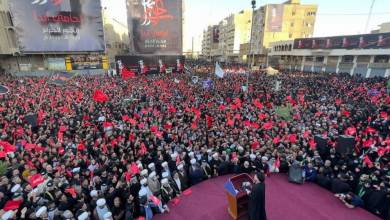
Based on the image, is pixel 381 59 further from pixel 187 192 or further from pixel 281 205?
pixel 187 192

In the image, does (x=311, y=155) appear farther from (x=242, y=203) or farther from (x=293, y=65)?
(x=293, y=65)

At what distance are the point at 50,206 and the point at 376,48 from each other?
125ft

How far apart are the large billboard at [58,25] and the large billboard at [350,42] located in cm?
3700

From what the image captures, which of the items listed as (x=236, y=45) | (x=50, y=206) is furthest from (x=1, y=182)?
(x=236, y=45)

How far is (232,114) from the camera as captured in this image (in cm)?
1271

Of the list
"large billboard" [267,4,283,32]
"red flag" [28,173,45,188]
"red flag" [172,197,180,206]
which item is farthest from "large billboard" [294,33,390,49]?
"red flag" [28,173,45,188]

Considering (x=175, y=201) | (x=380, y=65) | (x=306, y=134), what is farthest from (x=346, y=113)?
(x=380, y=65)

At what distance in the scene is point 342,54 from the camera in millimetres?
34625

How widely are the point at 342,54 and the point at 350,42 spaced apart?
6.55ft

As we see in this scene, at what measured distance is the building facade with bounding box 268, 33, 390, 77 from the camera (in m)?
28.7

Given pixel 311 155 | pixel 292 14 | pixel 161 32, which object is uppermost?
pixel 292 14

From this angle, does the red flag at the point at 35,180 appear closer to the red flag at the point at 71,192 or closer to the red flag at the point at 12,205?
the red flag at the point at 12,205

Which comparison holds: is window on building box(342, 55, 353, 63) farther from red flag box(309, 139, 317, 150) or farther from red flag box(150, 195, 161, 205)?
red flag box(150, 195, 161, 205)

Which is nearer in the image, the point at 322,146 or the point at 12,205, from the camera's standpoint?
the point at 12,205
